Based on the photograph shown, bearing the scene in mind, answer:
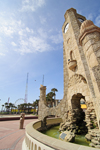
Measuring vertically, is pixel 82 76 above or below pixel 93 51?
below

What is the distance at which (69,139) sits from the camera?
17.5ft

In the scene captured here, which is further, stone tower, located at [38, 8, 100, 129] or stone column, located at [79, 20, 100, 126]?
stone tower, located at [38, 8, 100, 129]

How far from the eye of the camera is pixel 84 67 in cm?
798

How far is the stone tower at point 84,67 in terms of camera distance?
4.33 meters

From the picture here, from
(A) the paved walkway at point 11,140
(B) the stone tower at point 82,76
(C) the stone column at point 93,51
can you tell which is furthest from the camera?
(B) the stone tower at point 82,76

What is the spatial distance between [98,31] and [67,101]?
723cm

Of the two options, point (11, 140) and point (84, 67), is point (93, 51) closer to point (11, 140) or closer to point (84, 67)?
point (84, 67)

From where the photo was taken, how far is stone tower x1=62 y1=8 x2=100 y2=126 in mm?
4330

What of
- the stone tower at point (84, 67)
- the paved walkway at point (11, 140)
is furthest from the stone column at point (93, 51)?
the paved walkway at point (11, 140)

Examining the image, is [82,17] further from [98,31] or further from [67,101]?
[67,101]

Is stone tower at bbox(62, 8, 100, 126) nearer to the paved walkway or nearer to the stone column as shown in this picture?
the stone column

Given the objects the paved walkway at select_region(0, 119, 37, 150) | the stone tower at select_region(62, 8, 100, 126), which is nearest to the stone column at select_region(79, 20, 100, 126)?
the stone tower at select_region(62, 8, 100, 126)

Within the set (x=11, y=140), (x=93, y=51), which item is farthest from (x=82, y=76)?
(x=11, y=140)

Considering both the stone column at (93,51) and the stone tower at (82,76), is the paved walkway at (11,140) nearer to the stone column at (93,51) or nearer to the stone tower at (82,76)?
the stone tower at (82,76)
